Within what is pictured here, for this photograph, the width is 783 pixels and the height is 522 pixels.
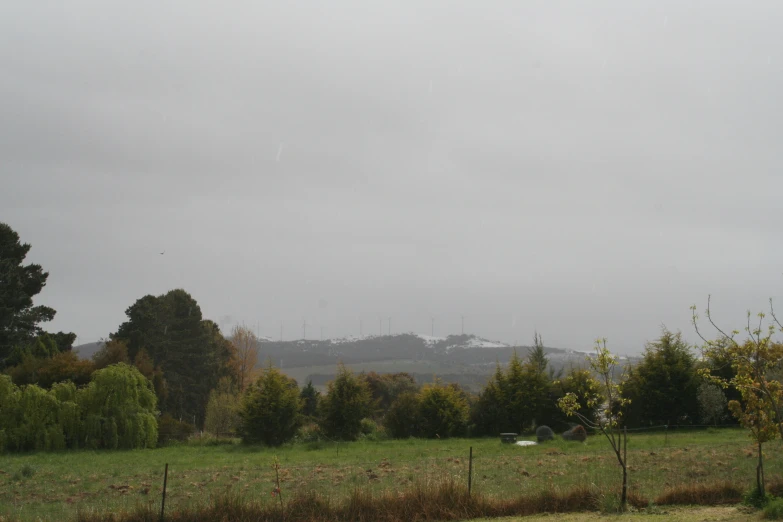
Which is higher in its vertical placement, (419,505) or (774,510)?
(774,510)

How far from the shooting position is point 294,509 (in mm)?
11977

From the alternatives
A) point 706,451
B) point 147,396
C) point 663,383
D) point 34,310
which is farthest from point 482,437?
point 34,310

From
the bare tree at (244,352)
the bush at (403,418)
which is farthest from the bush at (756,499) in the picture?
the bare tree at (244,352)

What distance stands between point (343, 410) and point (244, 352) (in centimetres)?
4756

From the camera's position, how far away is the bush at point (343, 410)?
32.4 m

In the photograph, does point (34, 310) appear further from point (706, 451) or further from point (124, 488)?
point (706, 451)

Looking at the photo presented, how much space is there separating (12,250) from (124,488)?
36.8 metres

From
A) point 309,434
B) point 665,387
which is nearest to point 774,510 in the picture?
point 665,387

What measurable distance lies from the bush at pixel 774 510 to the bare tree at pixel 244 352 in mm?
65949

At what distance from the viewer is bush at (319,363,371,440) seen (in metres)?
32.4

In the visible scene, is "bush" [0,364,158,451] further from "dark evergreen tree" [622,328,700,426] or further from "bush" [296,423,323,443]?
"dark evergreen tree" [622,328,700,426]

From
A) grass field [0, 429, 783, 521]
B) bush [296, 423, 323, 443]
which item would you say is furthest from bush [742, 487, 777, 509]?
bush [296, 423, 323, 443]

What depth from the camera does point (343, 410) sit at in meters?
32.4

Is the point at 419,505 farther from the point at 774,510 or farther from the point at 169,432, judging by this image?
the point at 169,432
